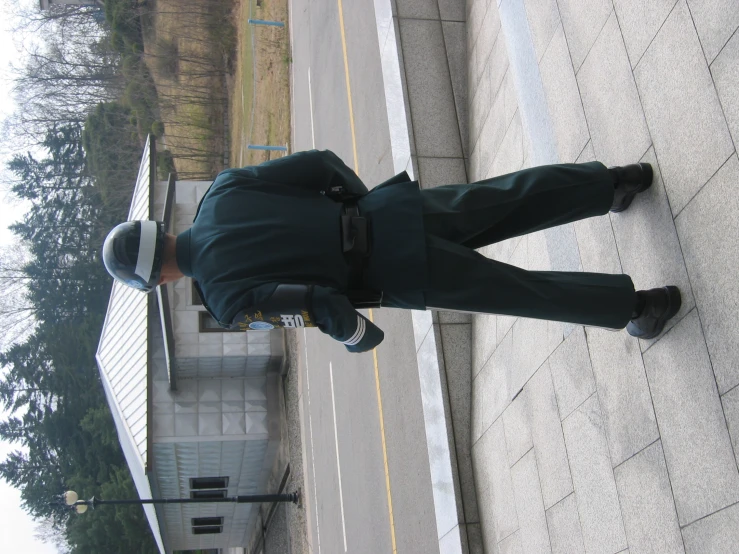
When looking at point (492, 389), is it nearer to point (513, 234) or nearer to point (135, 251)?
point (513, 234)

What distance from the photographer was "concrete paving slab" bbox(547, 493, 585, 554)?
4.49 m

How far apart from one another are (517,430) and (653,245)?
210cm

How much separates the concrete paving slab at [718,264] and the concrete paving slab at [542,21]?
2.11 meters

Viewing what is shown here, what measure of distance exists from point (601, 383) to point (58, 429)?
3992cm

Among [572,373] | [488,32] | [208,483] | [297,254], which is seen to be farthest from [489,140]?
[208,483]

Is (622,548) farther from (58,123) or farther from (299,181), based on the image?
(58,123)

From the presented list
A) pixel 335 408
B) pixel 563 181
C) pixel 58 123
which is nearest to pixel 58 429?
pixel 58 123

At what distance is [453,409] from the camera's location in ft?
20.2

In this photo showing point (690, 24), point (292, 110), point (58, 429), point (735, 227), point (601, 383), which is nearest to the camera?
point (735, 227)

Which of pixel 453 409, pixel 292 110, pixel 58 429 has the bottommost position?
pixel 453 409

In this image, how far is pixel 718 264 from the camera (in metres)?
3.34

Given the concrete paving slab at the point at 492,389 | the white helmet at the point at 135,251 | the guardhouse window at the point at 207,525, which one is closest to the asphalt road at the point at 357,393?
the concrete paving slab at the point at 492,389

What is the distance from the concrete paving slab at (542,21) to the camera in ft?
16.6

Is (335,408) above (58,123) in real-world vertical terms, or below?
below
